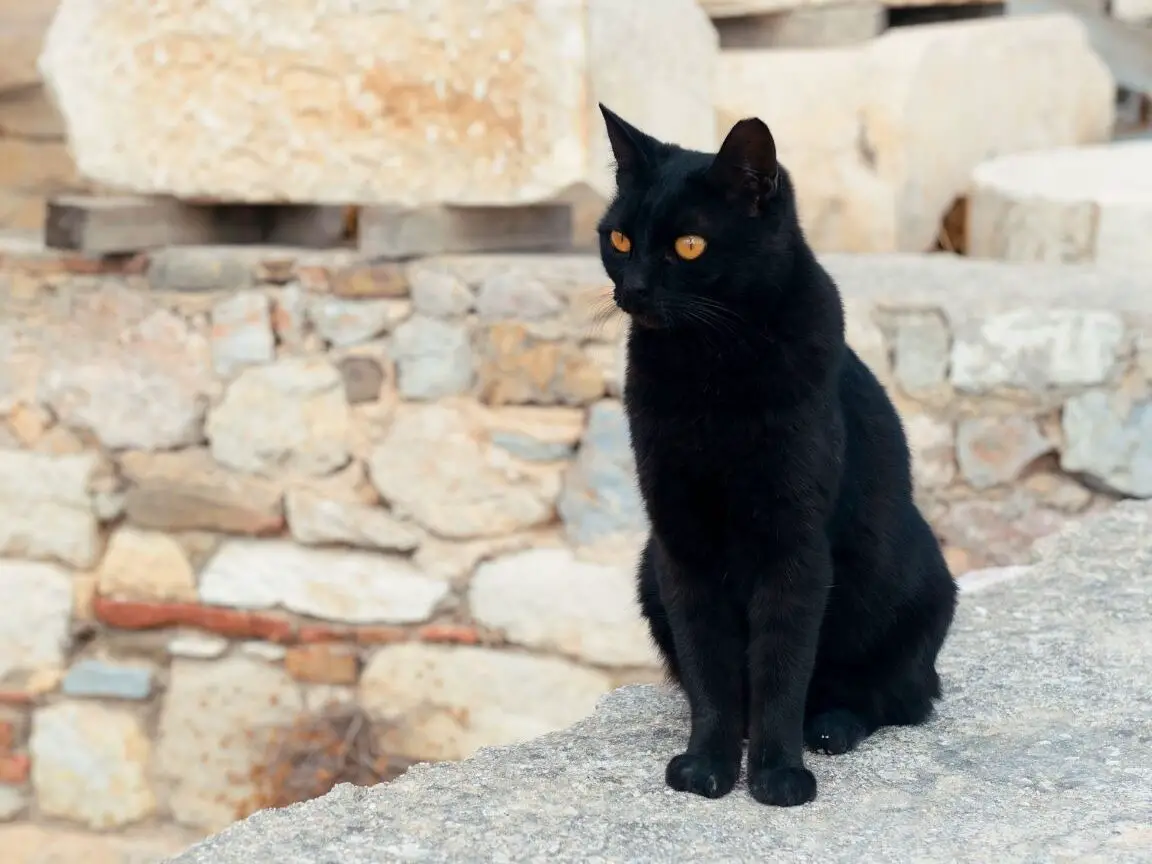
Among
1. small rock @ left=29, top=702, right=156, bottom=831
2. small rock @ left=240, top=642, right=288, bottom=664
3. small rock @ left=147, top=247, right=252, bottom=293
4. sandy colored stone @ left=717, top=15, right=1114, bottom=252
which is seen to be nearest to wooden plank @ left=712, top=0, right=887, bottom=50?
sandy colored stone @ left=717, top=15, right=1114, bottom=252

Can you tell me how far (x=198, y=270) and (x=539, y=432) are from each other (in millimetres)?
936

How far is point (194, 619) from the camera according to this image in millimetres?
3607

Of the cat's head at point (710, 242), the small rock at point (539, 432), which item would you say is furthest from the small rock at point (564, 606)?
the cat's head at point (710, 242)

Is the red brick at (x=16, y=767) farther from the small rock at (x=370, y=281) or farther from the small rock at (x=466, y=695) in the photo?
the small rock at (x=370, y=281)

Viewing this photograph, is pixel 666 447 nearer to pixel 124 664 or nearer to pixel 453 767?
pixel 453 767

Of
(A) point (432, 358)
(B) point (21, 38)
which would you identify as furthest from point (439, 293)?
(B) point (21, 38)

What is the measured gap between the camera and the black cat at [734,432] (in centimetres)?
181

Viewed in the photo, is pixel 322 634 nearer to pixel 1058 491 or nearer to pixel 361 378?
pixel 361 378

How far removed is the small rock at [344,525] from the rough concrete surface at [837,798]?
4.25 ft

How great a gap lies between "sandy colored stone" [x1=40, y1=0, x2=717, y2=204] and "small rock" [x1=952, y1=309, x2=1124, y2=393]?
878mm

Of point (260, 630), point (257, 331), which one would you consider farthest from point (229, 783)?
point (257, 331)

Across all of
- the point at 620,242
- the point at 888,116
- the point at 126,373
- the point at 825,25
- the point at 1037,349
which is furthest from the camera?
the point at 825,25

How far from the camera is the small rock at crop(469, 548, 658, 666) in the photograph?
11.1ft

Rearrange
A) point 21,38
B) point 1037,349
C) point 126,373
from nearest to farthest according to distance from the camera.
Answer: point 1037,349
point 126,373
point 21,38
